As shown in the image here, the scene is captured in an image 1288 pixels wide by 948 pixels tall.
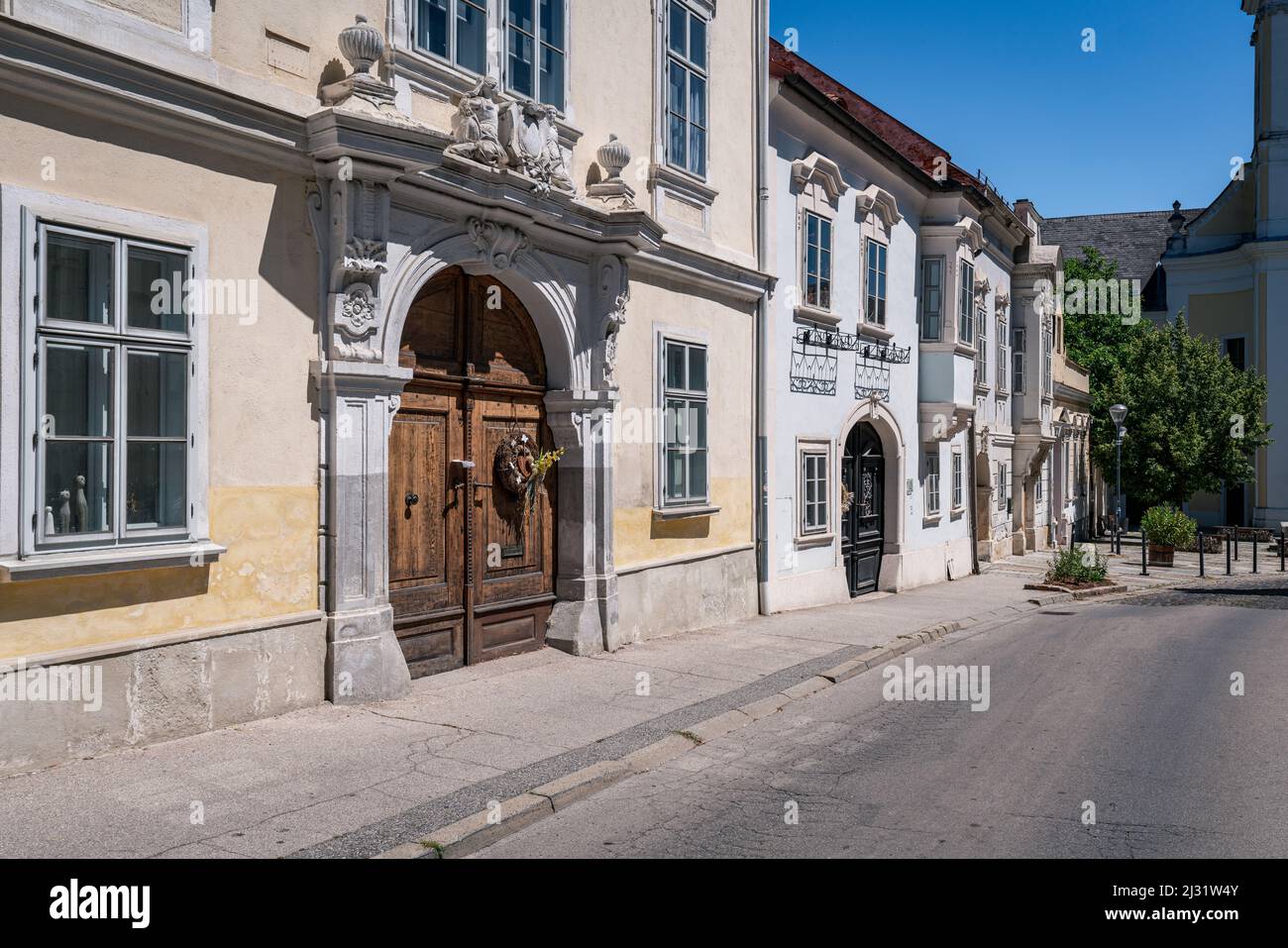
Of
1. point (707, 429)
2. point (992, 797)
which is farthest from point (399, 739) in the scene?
point (707, 429)

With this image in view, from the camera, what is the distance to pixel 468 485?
31.5ft

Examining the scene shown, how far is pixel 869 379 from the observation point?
17938 mm

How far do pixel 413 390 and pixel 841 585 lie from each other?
9.59m

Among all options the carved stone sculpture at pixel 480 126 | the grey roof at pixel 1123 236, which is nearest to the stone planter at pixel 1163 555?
the carved stone sculpture at pixel 480 126

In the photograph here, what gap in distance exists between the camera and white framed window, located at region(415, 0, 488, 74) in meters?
8.68

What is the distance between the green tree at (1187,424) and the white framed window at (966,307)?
15694 mm

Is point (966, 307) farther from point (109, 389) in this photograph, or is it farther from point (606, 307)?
point (109, 389)

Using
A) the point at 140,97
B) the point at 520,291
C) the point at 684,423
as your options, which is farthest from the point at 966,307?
the point at 140,97

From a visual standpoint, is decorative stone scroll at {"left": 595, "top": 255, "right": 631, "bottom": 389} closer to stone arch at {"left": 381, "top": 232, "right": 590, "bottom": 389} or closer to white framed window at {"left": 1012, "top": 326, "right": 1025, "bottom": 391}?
stone arch at {"left": 381, "top": 232, "right": 590, "bottom": 389}

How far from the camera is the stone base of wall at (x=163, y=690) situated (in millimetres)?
6000

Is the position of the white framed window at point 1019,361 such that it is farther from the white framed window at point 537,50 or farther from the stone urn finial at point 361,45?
the stone urn finial at point 361,45

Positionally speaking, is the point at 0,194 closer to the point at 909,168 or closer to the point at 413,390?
the point at 413,390

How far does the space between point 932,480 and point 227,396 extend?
53.4ft

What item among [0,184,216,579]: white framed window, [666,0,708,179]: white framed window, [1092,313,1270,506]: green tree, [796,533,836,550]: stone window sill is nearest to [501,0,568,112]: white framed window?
[666,0,708,179]: white framed window
